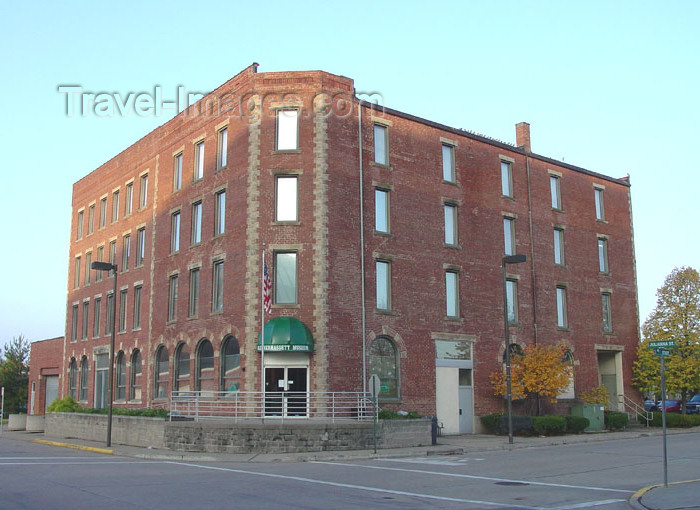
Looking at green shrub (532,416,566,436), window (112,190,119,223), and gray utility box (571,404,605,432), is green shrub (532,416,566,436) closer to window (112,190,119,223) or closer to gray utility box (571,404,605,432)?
gray utility box (571,404,605,432)

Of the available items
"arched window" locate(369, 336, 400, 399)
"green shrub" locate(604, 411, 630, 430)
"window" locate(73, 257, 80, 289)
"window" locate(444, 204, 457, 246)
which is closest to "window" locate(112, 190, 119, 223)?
"window" locate(73, 257, 80, 289)

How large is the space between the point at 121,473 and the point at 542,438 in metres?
19.9

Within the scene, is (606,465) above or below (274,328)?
below

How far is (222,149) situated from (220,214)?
125 inches

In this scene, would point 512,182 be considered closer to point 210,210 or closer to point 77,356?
point 210,210

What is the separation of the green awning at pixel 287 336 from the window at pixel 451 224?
9880mm

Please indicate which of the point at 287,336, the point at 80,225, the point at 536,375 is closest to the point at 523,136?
the point at 536,375

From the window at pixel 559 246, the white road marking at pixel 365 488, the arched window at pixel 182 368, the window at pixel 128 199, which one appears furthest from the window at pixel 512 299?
the window at pixel 128 199

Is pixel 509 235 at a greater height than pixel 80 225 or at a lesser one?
lesser

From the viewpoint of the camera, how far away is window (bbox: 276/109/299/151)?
104 ft

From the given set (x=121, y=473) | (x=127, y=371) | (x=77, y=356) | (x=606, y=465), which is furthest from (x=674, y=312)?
(x=77, y=356)

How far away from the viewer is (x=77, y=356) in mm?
47656

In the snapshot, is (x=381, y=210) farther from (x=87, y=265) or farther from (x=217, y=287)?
(x=87, y=265)

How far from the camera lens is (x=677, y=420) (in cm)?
3953
